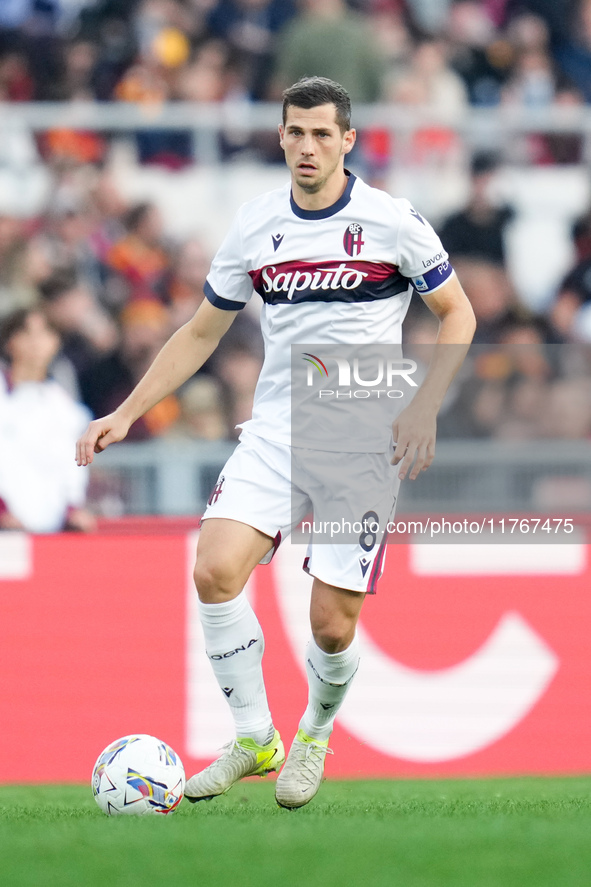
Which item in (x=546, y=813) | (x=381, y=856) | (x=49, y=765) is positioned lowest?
(x=49, y=765)

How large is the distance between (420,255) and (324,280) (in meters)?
0.36

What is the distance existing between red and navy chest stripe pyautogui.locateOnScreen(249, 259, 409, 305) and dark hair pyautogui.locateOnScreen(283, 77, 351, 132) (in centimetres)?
49

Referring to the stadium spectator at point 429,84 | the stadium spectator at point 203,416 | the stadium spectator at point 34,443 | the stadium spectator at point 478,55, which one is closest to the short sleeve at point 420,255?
the stadium spectator at point 34,443

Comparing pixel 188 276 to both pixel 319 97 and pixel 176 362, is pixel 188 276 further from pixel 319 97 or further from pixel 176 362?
pixel 319 97

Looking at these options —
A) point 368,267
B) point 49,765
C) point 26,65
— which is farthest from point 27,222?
point 368,267

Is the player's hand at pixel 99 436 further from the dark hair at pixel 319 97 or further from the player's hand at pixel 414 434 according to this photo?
the dark hair at pixel 319 97

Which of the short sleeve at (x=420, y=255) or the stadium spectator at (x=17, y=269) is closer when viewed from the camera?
the short sleeve at (x=420, y=255)

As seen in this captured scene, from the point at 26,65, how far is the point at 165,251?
2467 mm

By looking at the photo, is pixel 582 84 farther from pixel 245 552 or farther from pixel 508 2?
pixel 245 552

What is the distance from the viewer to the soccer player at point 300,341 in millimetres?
4926

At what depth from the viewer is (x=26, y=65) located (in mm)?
11430

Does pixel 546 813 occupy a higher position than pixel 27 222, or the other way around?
pixel 27 222

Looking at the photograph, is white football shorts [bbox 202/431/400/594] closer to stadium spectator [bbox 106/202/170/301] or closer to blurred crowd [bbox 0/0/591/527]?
blurred crowd [bbox 0/0/591/527]

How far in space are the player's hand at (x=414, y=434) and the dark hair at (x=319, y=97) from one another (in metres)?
1.05
